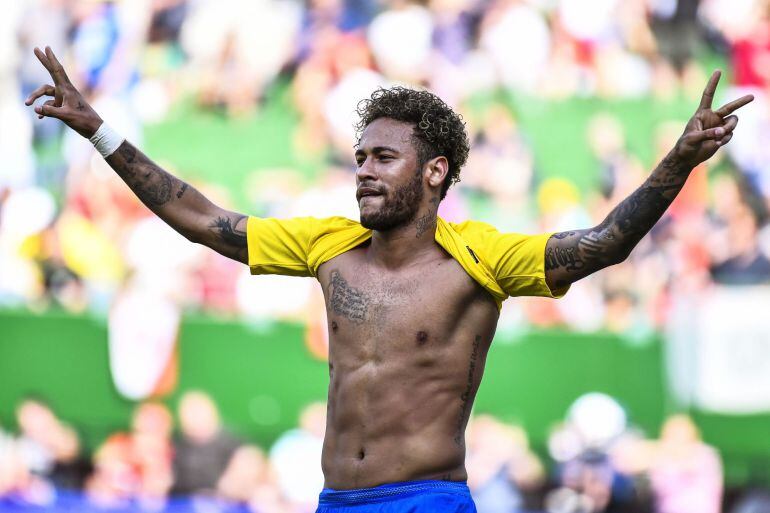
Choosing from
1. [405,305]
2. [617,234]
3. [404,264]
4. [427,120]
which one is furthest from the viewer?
[427,120]

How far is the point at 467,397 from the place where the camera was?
4.27m

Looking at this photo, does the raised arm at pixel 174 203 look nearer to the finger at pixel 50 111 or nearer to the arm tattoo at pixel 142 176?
the arm tattoo at pixel 142 176

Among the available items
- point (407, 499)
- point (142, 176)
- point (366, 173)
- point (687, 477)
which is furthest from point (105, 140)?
point (687, 477)

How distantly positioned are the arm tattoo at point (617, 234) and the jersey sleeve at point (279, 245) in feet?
3.23

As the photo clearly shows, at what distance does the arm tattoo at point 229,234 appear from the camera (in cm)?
455

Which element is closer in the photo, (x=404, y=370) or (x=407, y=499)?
(x=407, y=499)

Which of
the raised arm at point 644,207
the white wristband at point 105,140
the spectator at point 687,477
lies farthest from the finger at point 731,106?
the spectator at point 687,477

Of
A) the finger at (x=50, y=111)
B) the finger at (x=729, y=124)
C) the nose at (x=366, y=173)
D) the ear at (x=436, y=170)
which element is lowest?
the finger at (x=729, y=124)

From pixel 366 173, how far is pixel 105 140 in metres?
1.02

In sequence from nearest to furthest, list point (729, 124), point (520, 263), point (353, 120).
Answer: point (729, 124)
point (520, 263)
point (353, 120)

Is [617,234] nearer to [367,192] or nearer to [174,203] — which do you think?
[367,192]

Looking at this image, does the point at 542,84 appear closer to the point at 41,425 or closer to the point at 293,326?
the point at 293,326

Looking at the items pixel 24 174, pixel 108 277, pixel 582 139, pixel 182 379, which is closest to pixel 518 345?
pixel 582 139

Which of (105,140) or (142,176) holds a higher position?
(105,140)
